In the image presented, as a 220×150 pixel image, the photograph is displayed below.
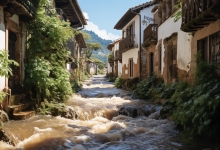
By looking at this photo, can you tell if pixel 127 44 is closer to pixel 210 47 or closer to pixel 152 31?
pixel 152 31

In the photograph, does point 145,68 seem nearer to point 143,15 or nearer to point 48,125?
point 143,15

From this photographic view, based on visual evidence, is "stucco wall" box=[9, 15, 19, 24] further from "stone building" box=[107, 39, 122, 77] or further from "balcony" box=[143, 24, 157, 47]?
"stone building" box=[107, 39, 122, 77]

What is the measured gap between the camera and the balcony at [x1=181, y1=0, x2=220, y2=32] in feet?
18.7

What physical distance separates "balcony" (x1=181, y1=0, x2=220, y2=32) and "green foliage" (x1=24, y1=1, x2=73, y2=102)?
454 centimetres

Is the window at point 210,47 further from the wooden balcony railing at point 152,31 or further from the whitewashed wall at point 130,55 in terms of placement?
the whitewashed wall at point 130,55

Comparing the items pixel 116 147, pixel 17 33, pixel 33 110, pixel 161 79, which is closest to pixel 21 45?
pixel 17 33

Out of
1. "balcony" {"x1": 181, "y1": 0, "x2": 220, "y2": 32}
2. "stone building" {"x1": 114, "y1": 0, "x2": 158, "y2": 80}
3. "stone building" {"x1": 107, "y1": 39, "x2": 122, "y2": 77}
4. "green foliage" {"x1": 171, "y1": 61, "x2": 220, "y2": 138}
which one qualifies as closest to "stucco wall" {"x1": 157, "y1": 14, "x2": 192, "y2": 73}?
"balcony" {"x1": 181, "y1": 0, "x2": 220, "y2": 32}

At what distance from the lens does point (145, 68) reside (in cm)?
1748

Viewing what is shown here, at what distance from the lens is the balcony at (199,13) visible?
571 centimetres

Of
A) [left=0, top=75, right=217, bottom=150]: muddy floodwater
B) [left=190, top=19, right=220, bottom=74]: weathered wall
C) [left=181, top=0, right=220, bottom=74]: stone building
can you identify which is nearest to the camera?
[left=0, top=75, right=217, bottom=150]: muddy floodwater

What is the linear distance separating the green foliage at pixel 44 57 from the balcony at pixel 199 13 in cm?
454

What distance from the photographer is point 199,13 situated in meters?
6.70

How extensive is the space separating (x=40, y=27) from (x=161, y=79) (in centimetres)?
702

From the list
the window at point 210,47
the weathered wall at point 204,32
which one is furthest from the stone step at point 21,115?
the window at point 210,47
